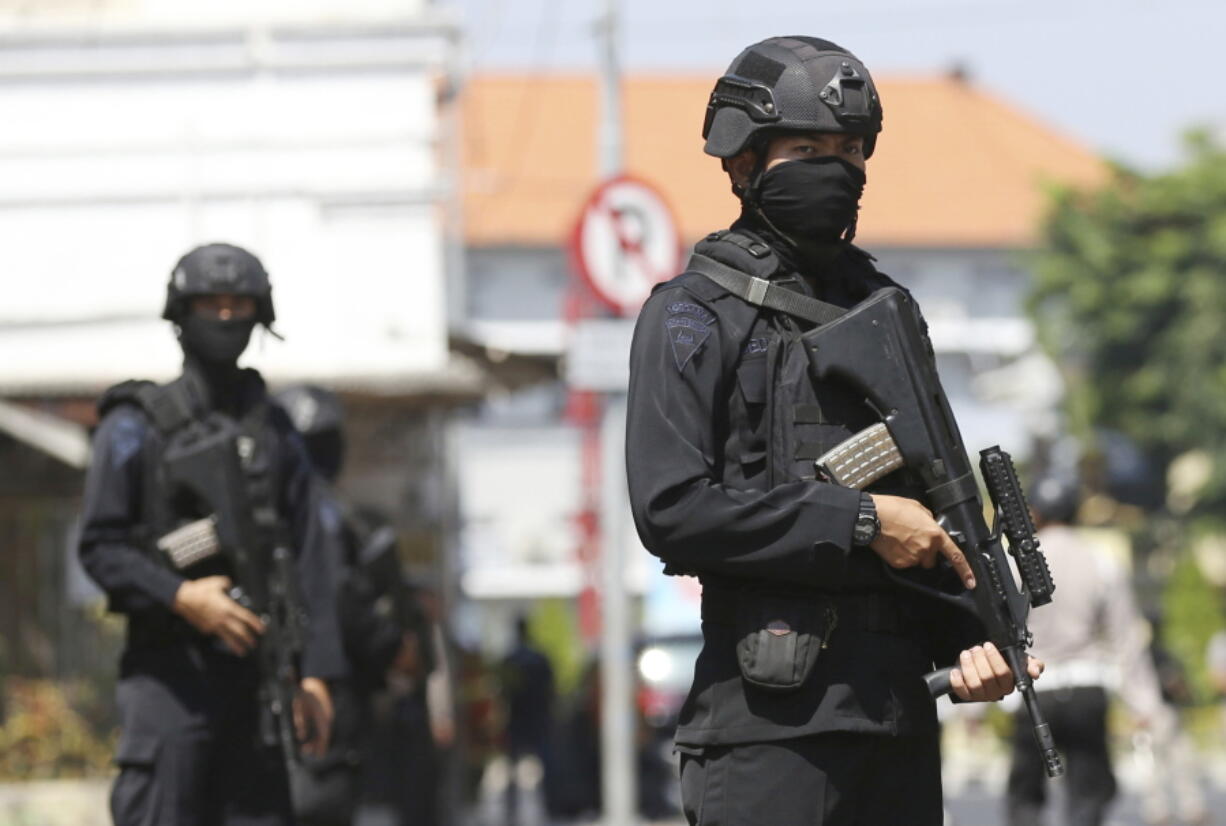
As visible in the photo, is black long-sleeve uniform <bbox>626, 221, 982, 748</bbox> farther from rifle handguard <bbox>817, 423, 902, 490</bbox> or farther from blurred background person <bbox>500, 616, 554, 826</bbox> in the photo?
blurred background person <bbox>500, 616, 554, 826</bbox>

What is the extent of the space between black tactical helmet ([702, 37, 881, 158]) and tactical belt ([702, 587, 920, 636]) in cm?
77

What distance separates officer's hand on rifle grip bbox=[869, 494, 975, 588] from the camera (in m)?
4.53

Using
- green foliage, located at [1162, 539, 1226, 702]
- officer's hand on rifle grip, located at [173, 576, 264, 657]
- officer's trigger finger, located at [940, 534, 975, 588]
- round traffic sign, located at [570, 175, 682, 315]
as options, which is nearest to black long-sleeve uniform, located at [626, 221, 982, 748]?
officer's trigger finger, located at [940, 534, 975, 588]

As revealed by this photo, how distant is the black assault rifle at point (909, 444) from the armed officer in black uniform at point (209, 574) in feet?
7.95

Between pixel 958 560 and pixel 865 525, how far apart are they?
0.64ft

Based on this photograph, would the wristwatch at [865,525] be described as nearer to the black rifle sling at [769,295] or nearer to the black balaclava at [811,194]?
the black rifle sling at [769,295]

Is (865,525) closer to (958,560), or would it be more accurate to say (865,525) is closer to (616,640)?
(958,560)

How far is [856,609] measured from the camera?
4.62m

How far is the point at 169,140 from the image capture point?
20031mm

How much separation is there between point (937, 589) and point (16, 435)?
11.4 meters

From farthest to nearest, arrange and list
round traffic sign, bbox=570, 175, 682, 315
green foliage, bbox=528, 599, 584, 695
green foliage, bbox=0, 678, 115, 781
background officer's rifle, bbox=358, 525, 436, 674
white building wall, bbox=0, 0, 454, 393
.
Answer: green foliage, bbox=528, 599, 584, 695
white building wall, bbox=0, 0, 454, 393
green foliage, bbox=0, 678, 115, 781
round traffic sign, bbox=570, 175, 682, 315
background officer's rifle, bbox=358, 525, 436, 674

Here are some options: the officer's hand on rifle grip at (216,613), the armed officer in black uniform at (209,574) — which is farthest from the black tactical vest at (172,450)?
the officer's hand on rifle grip at (216,613)

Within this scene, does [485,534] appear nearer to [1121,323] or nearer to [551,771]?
[1121,323]

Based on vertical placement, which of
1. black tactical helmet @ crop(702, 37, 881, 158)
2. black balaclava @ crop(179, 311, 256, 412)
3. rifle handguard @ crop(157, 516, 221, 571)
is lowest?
rifle handguard @ crop(157, 516, 221, 571)
